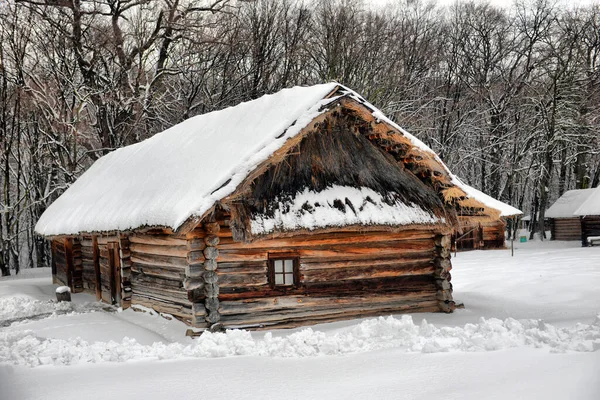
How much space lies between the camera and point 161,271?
12422mm

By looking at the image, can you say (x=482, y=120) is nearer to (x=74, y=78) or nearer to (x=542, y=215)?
(x=542, y=215)

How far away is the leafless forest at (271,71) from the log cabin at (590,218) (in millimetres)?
4082

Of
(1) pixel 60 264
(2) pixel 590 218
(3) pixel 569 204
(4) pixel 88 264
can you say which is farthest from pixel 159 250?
(3) pixel 569 204

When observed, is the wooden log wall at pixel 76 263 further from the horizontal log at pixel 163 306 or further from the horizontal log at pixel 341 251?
the horizontal log at pixel 341 251

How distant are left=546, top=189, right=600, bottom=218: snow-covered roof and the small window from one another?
29823mm

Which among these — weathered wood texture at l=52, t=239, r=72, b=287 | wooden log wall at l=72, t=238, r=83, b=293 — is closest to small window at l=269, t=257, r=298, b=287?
Answer: wooden log wall at l=72, t=238, r=83, b=293

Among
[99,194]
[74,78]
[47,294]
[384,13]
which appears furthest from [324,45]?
[47,294]

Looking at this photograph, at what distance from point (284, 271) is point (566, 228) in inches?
1276

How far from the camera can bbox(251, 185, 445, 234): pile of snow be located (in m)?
10.8

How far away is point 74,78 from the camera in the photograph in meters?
28.2

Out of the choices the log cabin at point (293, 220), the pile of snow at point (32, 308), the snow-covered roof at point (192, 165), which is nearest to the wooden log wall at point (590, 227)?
the log cabin at point (293, 220)

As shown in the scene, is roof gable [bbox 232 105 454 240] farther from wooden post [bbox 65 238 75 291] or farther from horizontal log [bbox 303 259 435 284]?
wooden post [bbox 65 238 75 291]

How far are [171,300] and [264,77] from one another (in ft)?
69.8

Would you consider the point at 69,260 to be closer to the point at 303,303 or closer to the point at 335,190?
the point at 303,303
